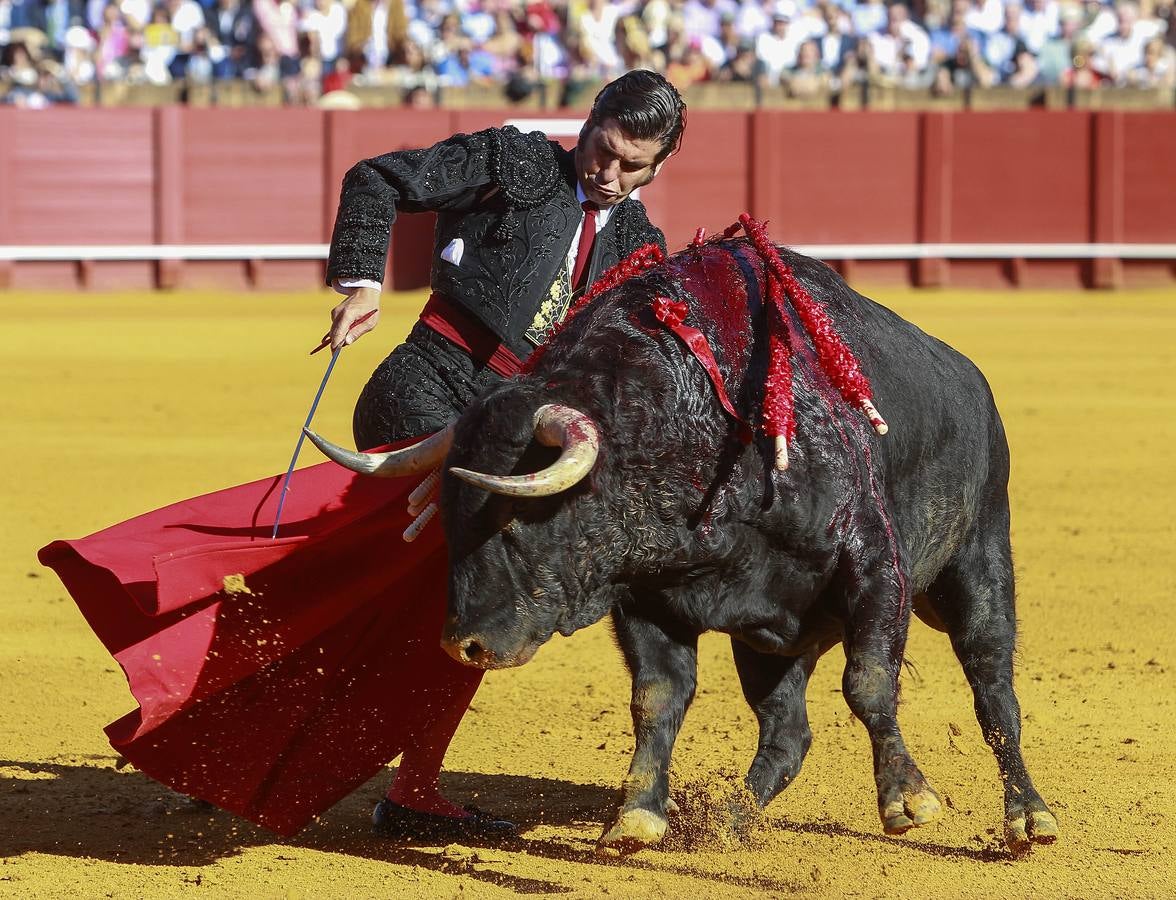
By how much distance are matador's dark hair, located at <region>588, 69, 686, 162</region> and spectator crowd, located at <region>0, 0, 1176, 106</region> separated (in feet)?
33.7

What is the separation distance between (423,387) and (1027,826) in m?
1.18

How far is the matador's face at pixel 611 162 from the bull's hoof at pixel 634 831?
94 centimetres

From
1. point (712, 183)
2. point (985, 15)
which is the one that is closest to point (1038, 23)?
point (985, 15)

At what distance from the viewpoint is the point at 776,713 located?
311 cm

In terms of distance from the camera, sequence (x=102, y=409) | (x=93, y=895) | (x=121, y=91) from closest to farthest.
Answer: (x=93, y=895)
(x=102, y=409)
(x=121, y=91)

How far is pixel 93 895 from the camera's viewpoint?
8.89ft

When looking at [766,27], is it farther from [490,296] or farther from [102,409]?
[490,296]

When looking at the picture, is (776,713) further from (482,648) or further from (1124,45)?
(1124,45)

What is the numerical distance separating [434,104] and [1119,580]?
8904 millimetres

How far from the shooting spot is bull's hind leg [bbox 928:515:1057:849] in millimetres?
3016

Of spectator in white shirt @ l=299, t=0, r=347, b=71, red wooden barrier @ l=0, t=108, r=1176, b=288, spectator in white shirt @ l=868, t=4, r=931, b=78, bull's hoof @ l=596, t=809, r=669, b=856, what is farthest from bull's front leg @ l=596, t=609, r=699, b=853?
spectator in white shirt @ l=868, t=4, r=931, b=78

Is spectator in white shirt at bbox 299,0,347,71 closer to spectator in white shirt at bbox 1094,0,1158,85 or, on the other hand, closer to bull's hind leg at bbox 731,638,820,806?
spectator in white shirt at bbox 1094,0,1158,85

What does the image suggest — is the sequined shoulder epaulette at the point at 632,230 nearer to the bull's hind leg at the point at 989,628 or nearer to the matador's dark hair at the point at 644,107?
the matador's dark hair at the point at 644,107

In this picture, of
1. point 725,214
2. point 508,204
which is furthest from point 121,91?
point 508,204
